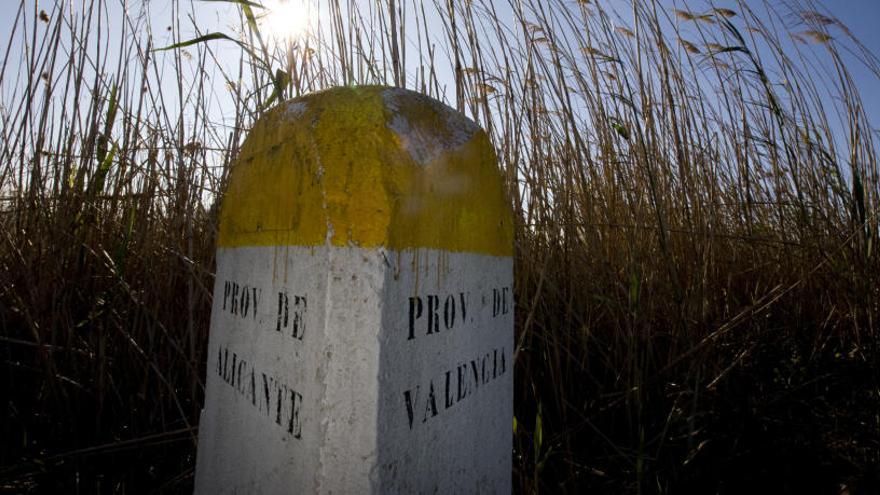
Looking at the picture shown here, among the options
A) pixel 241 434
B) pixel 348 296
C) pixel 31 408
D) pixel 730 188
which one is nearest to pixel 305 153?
pixel 348 296

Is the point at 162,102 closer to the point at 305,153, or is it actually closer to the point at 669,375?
the point at 305,153

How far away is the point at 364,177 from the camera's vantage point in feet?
1.73

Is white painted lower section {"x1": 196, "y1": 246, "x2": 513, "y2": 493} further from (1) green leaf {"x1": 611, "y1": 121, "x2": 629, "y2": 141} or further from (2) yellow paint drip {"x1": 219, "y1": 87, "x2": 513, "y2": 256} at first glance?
(1) green leaf {"x1": 611, "y1": 121, "x2": 629, "y2": 141}

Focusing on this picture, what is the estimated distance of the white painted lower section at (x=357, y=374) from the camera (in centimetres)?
49

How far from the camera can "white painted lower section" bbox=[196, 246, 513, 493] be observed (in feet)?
1.62

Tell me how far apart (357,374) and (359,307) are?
7cm

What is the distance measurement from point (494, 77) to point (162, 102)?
859 mm

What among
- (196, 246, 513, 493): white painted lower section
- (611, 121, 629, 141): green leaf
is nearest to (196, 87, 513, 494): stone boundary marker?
(196, 246, 513, 493): white painted lower section

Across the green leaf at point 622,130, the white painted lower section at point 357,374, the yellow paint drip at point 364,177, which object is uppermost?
the green leaf at point 622,130

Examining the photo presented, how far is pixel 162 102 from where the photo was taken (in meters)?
1.30

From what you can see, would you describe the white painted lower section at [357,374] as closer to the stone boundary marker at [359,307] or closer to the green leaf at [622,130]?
the stone boundary marker at [359,307]

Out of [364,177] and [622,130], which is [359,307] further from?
[622,130]

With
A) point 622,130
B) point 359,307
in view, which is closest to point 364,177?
point 359,307

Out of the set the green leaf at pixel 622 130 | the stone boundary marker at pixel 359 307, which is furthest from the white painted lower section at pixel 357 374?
the green leaf at pixel 622 130
